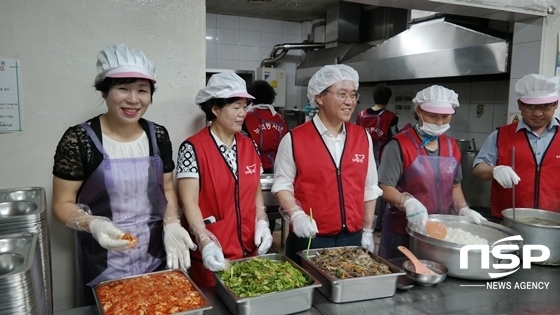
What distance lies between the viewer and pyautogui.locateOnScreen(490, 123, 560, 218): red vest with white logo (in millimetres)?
2389

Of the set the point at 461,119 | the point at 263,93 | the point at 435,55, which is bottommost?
the point at 461,119

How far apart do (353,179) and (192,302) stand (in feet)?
3.67

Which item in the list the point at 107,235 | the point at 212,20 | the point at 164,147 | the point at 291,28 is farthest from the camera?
the point at 291,28

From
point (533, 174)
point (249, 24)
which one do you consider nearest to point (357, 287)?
point (533, 174)

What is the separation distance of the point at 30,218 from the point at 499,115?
4.51 m

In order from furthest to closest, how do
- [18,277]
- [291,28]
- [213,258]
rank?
[291,28]
[213,258]
[18,277]

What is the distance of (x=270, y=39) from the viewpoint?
711cm

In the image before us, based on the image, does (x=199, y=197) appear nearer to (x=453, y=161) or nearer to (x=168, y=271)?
(x=168, y=271)

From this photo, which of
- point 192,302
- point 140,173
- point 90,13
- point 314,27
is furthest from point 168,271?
point 314,27

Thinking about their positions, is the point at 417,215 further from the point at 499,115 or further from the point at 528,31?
the point at 499,115

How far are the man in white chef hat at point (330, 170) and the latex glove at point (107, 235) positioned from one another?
2.78ft

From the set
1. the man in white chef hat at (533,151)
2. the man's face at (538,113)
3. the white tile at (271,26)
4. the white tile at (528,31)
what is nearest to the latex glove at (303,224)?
the man in white chef hat at (533,151)

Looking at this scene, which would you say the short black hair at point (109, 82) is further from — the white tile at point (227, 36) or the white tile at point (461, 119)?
the white tile at point (227, 36)

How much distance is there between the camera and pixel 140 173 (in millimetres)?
1749
